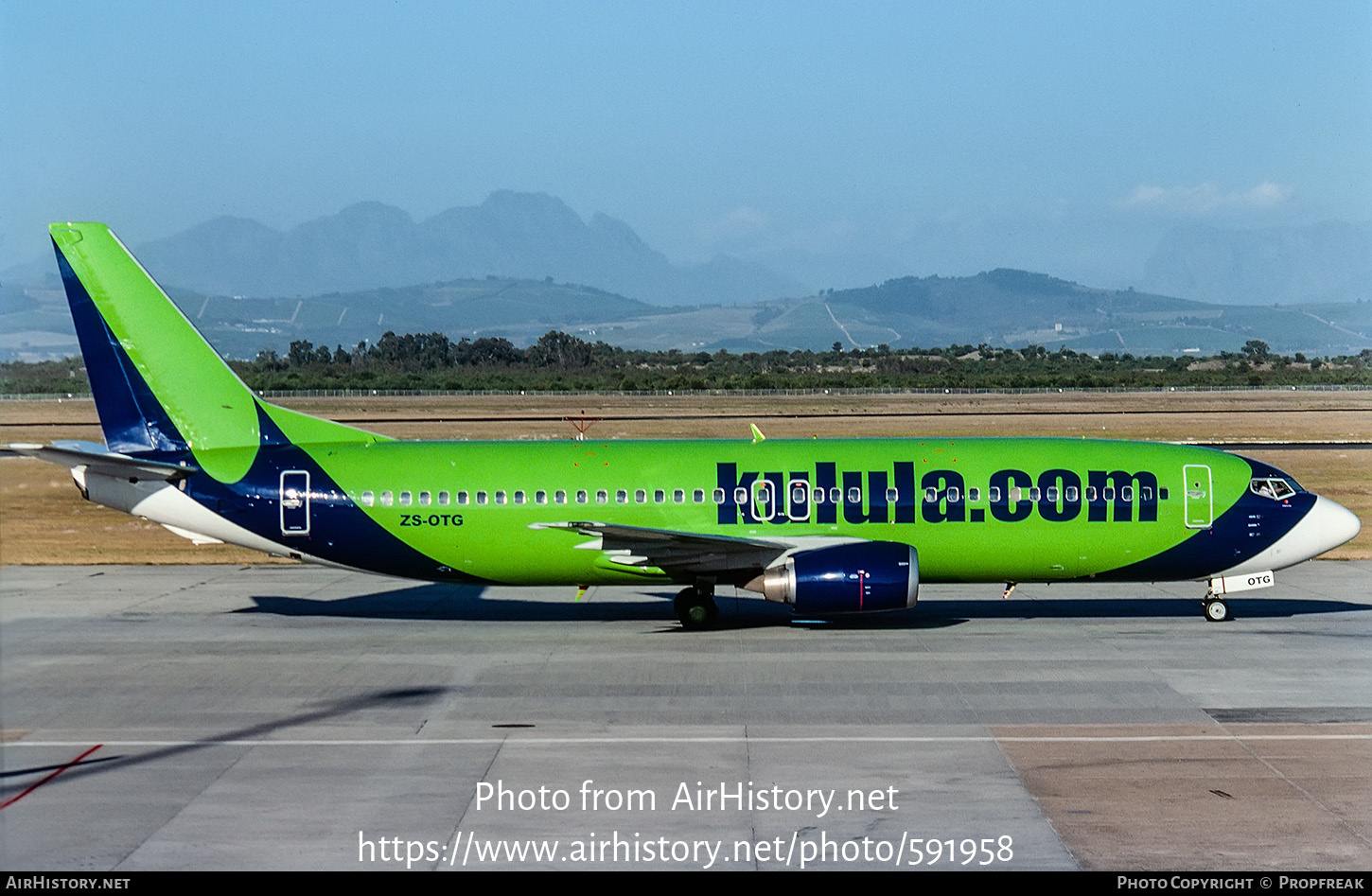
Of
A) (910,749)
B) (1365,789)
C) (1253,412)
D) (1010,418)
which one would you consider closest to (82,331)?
(910,749)

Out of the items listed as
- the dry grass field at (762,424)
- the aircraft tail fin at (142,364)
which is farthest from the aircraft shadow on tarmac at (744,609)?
the dry grass field at (762,424)

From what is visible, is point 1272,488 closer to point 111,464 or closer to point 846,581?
point 846,581

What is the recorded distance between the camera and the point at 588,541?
28.5 metres

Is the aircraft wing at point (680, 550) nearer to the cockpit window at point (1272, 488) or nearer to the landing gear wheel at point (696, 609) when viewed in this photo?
the landing gear wheel at point (696, 609)

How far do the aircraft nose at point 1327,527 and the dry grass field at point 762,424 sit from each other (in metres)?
11.3

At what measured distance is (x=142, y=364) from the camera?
1119 inches

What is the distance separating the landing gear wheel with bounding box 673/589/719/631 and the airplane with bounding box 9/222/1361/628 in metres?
0.03

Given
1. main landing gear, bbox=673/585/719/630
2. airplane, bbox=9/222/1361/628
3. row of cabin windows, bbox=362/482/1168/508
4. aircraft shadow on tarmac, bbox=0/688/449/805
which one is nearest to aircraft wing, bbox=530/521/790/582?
airplane, bbox=9/222/1361/628

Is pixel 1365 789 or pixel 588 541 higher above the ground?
pixel 588 541

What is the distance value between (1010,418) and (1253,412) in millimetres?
22401

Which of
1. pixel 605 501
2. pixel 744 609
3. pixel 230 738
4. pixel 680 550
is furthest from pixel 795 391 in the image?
pixel 230 738

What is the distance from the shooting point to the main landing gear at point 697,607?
28.7 meters

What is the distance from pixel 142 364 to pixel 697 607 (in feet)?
44.4

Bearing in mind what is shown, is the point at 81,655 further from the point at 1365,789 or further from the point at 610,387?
the point at 610,387
